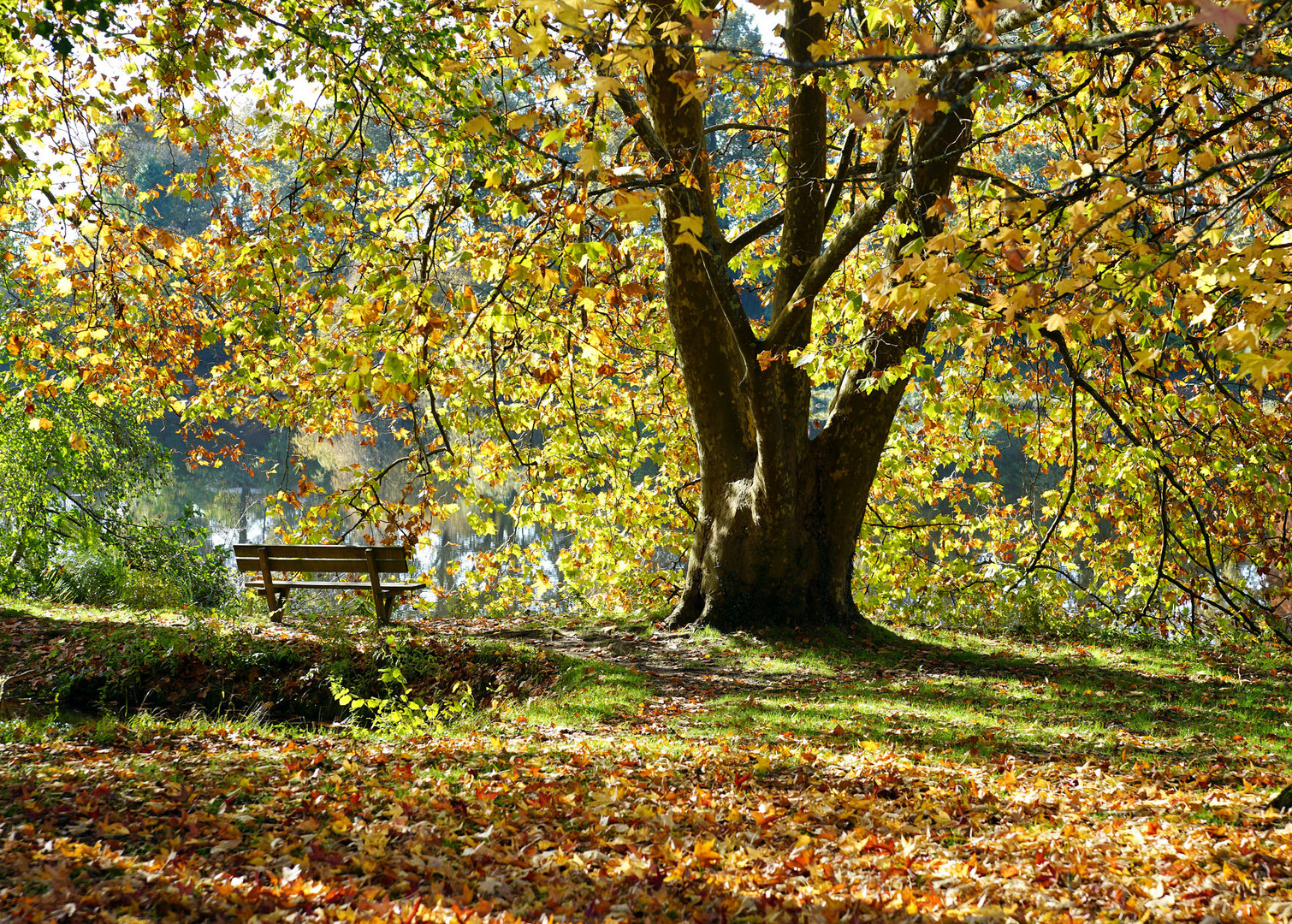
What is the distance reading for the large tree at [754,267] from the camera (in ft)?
13.8

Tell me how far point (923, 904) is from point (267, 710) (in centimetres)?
584

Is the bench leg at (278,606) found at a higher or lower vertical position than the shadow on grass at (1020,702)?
higher

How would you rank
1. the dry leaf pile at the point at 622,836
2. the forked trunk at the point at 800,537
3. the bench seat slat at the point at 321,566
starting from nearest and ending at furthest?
the dry leaf pile at the point at 622,836 → the forked trunk at the point at 800,537 → the bench seat slat at the point at 321,566

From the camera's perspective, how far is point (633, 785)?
4.32 metres

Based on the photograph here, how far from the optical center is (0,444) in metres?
10.5

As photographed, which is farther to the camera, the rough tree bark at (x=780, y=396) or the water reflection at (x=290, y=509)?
the water reflection at (x=290, y=509)

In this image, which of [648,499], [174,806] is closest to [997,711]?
[174,806]

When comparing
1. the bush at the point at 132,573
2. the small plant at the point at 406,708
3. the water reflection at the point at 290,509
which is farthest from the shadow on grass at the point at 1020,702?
the bush at the point at 132,573

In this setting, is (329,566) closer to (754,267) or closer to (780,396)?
(780,396)

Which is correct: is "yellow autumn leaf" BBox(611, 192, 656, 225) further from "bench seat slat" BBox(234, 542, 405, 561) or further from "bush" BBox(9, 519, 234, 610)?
"bush" BBox(9, 519, 234, 610)

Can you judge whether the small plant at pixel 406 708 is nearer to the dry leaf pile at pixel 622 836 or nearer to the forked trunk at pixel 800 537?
the dry leaf pile at pixel 622 836

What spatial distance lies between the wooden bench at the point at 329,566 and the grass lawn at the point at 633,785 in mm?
846

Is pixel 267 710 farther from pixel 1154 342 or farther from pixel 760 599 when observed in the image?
pixel 1154 342

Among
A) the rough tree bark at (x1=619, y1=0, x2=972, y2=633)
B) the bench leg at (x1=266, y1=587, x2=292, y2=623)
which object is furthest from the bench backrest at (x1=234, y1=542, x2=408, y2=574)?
the rough tree bark at (x1=619, y1=0, x2=972, y2=633)
